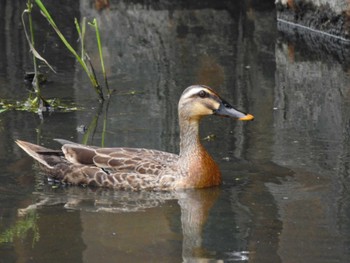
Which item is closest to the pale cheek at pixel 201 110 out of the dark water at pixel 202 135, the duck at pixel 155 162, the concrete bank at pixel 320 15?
the duck at pixel 155 162

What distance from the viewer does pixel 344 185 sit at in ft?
31.1

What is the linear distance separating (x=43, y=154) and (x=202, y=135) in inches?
74.8

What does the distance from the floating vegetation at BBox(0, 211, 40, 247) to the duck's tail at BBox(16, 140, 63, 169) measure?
3.87ft

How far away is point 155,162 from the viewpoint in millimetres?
9750

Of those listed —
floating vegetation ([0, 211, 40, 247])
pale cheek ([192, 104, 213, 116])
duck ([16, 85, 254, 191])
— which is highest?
pale cheek ([192, 104, 213, 116])

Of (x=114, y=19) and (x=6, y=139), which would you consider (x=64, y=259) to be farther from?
(x=114, y=19)

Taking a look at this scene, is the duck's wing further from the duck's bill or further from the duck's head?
the duck's bill

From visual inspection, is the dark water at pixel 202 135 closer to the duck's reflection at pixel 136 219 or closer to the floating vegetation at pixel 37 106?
the duck's reflection at pixel 136 219

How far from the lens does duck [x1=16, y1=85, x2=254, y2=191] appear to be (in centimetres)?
962

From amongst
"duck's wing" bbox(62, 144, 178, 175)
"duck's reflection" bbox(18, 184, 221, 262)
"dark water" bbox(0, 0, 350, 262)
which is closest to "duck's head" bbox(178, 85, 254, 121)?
"duck's wing" bbox(62, 144, 178, 175)

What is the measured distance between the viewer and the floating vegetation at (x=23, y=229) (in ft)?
26.8

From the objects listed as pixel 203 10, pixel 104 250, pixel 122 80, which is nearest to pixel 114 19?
pixel 203 10

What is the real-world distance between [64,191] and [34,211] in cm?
74

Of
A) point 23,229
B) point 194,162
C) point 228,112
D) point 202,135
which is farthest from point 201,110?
point 23,229
